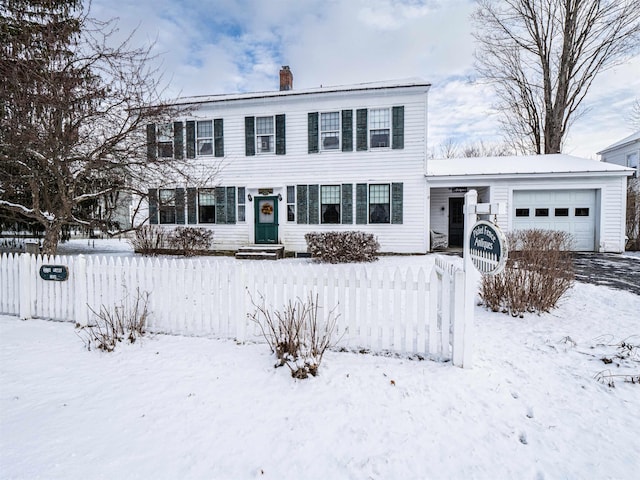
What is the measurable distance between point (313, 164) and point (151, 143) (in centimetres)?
648

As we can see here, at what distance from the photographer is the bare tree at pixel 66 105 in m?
5.43

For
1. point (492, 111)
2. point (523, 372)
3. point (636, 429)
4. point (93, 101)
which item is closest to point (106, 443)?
point (523, 372)

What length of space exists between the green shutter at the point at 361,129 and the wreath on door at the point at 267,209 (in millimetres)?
4014

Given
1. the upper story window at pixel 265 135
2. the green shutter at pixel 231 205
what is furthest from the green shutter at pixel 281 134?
the green shutter at pixel 231 205

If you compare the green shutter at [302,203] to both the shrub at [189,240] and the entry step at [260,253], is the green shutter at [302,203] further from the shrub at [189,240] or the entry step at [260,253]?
the shrub at [189,240]

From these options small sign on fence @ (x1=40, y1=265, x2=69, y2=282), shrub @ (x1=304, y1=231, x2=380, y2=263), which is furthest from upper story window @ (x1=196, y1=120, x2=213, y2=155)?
small sign on fence @ (x1=40, y1=265, x2=69, y2=282)

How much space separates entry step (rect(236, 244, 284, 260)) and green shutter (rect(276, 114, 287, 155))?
3740 mm

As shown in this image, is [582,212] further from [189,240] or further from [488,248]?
[189,240]

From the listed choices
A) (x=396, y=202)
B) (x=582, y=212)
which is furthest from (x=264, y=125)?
(x=582, y=212)

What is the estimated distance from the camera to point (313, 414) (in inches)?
103

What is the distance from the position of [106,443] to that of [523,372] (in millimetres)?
3693

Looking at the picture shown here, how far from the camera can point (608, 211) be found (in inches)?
463

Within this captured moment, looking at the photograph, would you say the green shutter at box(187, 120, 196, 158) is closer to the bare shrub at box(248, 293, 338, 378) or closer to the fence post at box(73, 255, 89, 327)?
the fence post at box(73, 255, 89, 327)

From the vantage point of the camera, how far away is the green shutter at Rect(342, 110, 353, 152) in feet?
38.9
